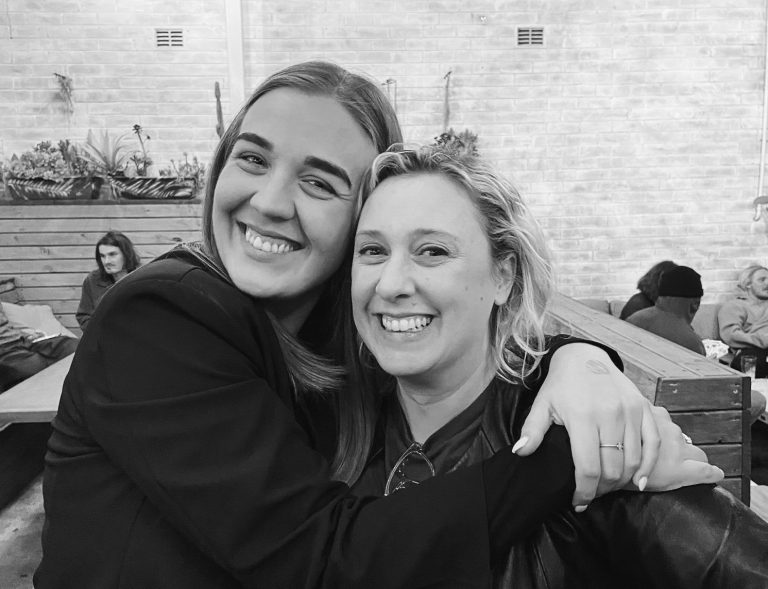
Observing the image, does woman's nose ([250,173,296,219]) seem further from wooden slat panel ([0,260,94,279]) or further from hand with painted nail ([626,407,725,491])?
wooden slat panel ([0,260,94,279])

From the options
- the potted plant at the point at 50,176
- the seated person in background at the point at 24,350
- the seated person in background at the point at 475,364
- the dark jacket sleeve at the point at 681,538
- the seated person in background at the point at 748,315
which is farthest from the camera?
the potted plant at the point at 50,176

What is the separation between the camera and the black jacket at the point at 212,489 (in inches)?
33.7

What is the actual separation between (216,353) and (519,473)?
442 mm

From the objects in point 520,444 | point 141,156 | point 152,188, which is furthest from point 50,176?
point 520,444

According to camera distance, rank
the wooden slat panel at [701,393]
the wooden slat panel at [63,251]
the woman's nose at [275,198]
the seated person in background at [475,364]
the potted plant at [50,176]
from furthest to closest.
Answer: the wooden slat panel at [63,251], the potted plant at [50,176], the wooden slat panel at [701,393], the woman's nose at [275,198], the seated person in background at [475,364]

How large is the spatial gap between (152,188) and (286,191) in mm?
4963

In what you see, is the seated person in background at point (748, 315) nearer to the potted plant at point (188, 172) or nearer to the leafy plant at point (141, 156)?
the potted plant at point (188, 172)

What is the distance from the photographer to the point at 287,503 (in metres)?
0.87

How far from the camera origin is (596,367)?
3.41ft

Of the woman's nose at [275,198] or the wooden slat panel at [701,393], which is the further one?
the wooden slat panel at [701,393]

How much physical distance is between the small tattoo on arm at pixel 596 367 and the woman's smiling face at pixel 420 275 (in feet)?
0.70

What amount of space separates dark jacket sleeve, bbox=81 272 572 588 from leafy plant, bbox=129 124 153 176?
5.30m

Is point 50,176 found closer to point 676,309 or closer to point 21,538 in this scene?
point 21,538

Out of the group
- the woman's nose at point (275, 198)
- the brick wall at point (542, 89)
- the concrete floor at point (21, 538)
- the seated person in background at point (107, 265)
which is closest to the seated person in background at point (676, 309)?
the brick wall at point (542, 89)
